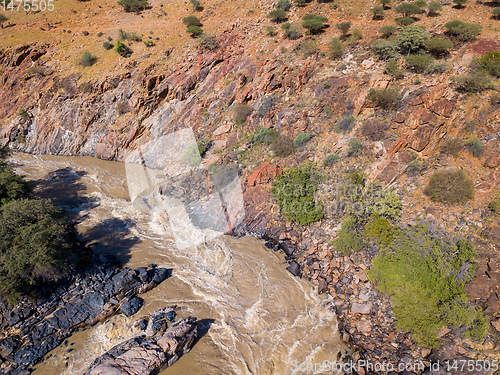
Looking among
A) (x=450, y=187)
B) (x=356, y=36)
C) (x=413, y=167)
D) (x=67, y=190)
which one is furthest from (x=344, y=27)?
(x=67, y=190)

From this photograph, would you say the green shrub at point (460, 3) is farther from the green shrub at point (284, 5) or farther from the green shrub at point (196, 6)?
the green shrub at point (196, 6)

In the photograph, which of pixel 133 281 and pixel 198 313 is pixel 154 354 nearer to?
pixel 198 313

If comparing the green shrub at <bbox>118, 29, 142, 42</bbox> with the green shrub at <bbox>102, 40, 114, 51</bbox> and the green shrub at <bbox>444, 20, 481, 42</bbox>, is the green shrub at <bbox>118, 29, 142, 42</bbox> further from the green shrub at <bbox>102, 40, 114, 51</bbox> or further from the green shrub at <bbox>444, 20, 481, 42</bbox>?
the green shrub at <bbox>444, 20, 481, 42</bbox>

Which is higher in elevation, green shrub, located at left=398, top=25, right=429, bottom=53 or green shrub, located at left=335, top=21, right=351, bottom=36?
green shrub, located at left=335, top=21, right=351, bottom=36

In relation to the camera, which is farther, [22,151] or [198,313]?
[22,151]

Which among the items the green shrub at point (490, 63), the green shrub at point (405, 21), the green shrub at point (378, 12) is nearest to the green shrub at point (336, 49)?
the green shrub at point (405, 21)

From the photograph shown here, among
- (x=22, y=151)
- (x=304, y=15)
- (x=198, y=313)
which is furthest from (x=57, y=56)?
(x=198, y=313)

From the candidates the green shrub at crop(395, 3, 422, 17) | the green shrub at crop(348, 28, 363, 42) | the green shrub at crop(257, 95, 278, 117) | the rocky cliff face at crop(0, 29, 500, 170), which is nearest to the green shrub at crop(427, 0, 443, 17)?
the green shrub at crop(395, 3, 422, 17)
